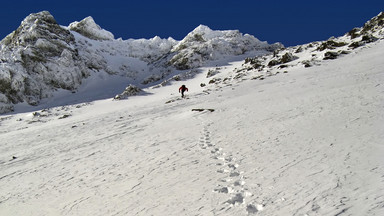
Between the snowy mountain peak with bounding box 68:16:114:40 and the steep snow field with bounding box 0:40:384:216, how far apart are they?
253 feet

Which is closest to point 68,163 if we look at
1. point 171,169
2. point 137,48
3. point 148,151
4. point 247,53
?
point 148,151

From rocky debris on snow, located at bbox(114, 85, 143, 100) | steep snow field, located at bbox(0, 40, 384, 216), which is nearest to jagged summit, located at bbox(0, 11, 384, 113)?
rocky debris on snow, located at bbox(114, 85, 143, 100)

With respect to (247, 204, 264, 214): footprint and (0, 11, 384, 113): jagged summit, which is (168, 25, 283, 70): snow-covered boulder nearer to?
(0, 11, 384, 113): jagged summit

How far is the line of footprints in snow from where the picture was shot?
6.66 meters

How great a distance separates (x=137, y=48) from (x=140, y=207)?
296ft

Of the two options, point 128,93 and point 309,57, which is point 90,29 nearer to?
point 128,93

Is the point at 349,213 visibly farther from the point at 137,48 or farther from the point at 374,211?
the point at 137,48

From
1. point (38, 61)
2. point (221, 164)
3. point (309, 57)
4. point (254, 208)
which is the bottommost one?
point (254, 208)

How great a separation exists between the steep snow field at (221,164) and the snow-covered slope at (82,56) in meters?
37.5

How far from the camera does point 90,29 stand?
298ft

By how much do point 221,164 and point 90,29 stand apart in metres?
91.3

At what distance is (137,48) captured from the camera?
3679 inches

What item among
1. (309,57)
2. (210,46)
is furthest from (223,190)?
(210,46)

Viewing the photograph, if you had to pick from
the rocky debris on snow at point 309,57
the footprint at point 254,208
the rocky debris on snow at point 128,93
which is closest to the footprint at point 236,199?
the footprint at point 254,208
